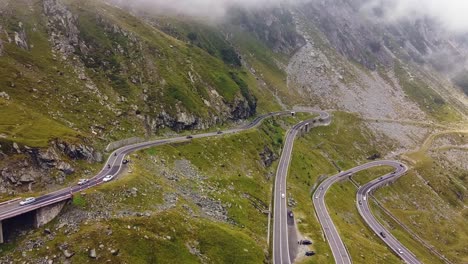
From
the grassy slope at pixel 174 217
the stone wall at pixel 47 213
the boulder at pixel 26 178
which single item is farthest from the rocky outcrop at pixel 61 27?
the stone wall at pixel 47 213

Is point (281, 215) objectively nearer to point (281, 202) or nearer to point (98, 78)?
point (281, 202)

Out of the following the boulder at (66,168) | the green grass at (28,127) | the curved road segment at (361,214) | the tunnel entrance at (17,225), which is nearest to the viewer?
the tunnel entrance at (17,225)

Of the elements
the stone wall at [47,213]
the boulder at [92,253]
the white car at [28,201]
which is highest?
the white car at [28,201]

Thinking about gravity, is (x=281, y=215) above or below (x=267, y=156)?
below

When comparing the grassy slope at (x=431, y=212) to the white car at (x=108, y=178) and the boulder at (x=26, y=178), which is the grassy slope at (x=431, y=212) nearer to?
the white car at (x=108, y=178)

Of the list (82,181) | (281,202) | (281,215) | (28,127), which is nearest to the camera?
(82,181)

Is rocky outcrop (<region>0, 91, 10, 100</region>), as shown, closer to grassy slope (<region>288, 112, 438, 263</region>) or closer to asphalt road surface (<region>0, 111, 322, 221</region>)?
asphalt road surface (<region>0, 111, 322, 221</region>)

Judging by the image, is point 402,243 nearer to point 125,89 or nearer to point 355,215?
point 355,215

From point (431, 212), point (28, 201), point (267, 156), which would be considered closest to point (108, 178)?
point (28, 201)
